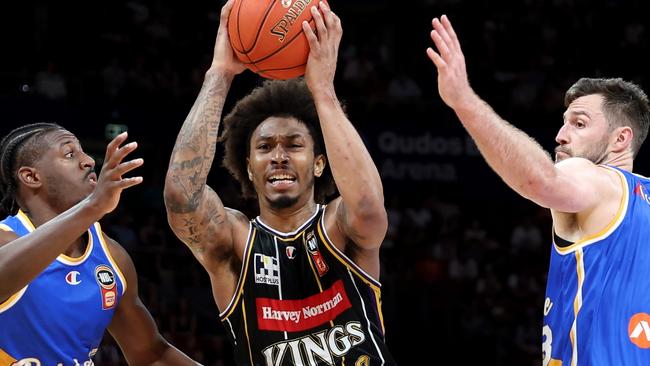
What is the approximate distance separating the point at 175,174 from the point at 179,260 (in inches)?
291

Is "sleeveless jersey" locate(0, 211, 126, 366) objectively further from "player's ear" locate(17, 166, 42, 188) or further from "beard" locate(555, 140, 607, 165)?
"beard" locate(555, 140, 607, 165)

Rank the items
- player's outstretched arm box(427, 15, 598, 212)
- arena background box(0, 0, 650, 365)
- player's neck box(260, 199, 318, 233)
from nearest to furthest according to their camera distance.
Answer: player's outstretched arm box(427, 15, 598, 212) → player's neck box(260, 199, 318, 233) → arena background box(0, 0, 650, 365)

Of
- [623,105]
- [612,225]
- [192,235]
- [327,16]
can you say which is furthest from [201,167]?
[623,105]

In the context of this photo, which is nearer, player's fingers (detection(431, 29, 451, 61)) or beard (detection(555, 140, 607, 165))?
player's fingers (detection(431, 29, 451, 61))

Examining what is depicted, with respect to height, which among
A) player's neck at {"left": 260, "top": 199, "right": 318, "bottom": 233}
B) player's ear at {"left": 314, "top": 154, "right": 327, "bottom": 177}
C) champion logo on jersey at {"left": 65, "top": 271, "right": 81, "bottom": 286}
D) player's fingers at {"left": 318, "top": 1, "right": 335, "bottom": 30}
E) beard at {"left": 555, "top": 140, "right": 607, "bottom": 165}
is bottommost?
champion logo on jersey at {"left": 65, "top": 271, "right": 81, "bottom": 286}

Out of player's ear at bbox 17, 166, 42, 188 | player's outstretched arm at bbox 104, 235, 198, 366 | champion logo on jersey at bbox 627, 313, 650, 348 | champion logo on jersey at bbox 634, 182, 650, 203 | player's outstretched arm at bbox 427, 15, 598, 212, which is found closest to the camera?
player's outstretched arm at bbox 427, 15, 598, 212

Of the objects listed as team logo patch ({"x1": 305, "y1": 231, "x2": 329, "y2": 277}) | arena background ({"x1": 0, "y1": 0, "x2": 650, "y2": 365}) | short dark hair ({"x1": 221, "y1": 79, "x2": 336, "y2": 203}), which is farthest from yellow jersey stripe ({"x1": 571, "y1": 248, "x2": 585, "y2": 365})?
arena background ({"x1": 0, "y1": 0, "x2": 650, "y2": 365})

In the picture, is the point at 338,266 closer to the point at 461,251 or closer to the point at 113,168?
the point at 113,168

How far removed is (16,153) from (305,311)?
5.33 feet

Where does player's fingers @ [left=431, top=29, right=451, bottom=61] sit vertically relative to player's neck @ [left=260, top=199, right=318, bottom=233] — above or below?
above

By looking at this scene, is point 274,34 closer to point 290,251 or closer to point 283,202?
point 283,202

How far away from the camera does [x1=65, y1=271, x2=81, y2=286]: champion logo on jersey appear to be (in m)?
4.36

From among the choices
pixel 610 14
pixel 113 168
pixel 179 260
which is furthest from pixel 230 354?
pixel 610 14

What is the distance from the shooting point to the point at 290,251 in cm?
419
